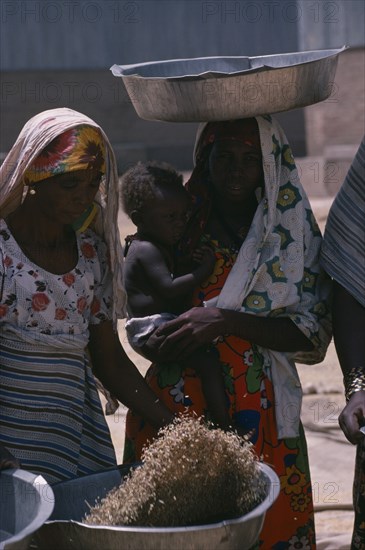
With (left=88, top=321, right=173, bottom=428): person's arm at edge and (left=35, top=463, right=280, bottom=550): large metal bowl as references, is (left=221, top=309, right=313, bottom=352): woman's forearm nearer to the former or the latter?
(left=88, top=321, right=173, bottom=428): person's arm at edge

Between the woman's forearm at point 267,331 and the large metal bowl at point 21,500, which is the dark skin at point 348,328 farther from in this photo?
the large metal bowl at point 21,500

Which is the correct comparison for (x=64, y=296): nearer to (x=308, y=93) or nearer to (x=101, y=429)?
(x=101, y=429)

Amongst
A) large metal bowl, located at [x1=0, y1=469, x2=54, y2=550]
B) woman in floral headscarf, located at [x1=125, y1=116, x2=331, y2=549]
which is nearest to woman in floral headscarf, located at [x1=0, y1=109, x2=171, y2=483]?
woman in floral headscarf, located at [x1=125, y1=116, x2=331, y2=549]

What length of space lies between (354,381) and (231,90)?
0.96m

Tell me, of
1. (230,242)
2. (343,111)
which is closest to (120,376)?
(230,242)

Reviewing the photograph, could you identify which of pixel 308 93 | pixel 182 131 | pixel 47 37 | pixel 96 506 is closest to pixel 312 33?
pixel 182 131

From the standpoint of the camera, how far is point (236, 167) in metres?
3.52

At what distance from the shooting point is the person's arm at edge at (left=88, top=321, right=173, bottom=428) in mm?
3248

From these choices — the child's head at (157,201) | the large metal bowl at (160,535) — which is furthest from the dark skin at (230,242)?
the large metal bowl at (160,535)

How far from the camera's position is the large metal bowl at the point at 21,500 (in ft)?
8.10

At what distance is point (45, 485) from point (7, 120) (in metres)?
14.1

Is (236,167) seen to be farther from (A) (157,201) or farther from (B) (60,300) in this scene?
(B) (60,300)

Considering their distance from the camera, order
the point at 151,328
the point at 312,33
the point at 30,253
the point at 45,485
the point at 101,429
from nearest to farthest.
Result: the point at 45,485 → the point at 30,253 → the point at 101,429 → the point at 151,328 → the point at 312,33

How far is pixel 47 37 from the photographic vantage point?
16734 mm
